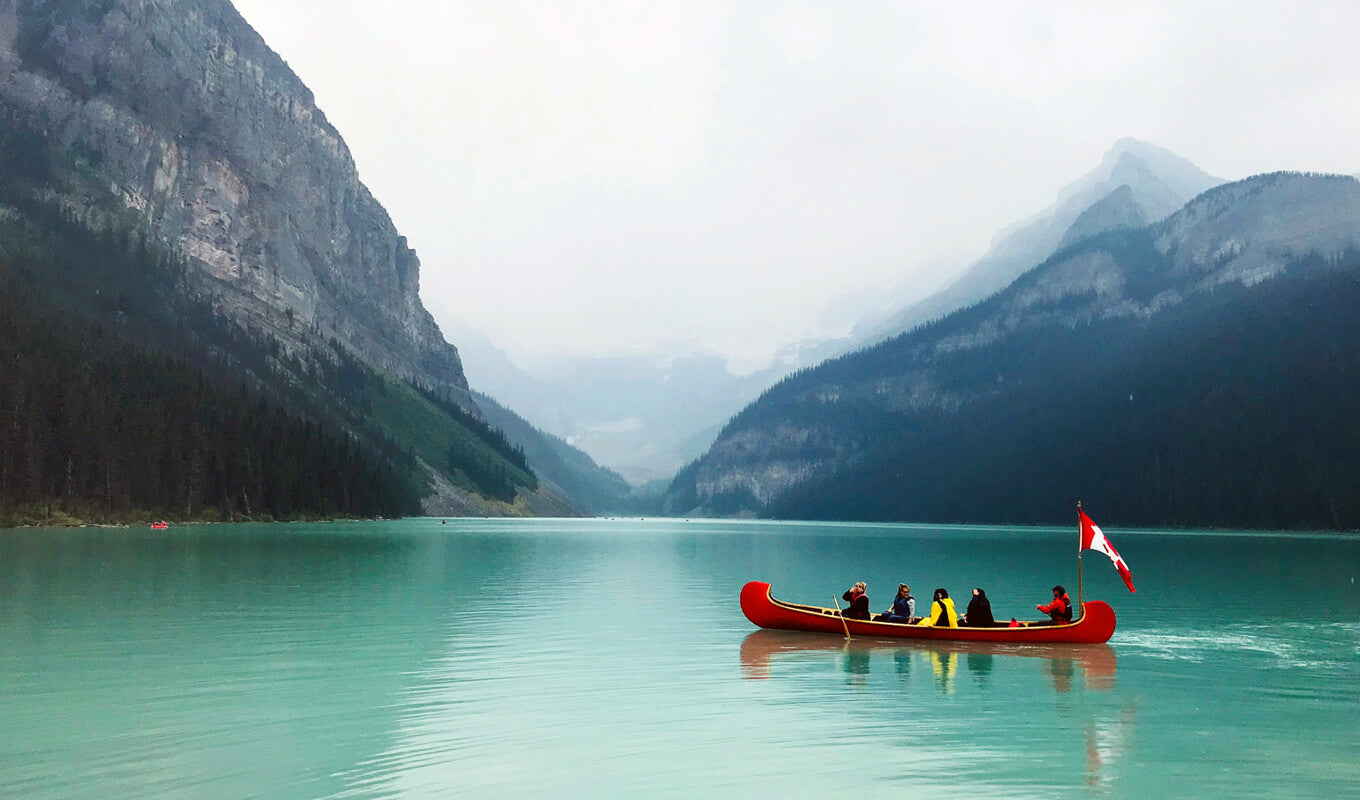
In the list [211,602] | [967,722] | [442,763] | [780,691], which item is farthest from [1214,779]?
[211,602]

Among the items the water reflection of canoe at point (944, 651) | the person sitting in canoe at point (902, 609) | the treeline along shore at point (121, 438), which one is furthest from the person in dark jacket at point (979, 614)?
the treeline along shore at point (121, 438)

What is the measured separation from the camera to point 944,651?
40.3 meters

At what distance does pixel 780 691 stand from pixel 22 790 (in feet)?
63.8

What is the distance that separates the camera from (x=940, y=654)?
130 ft

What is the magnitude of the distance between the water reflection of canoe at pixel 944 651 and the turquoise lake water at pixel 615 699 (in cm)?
25

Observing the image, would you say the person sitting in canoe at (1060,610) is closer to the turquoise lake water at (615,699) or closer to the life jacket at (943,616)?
the turquoise lake water at (615,699)

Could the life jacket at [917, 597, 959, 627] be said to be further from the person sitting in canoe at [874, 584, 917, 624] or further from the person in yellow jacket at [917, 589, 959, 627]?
the person sitting in canoe at [874, 584, 917, 624]

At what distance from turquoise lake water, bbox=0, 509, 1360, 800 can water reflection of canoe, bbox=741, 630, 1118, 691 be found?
0.82 feet

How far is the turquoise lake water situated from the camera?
2042cm

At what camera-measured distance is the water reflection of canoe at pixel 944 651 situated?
118 feet

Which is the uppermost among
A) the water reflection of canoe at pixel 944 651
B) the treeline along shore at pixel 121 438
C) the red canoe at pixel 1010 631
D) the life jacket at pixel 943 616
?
A: the treeline along shore at pixel 121 438

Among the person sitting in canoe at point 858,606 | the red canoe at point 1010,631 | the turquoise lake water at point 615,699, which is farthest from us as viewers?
the person sitting in canoe at point 858,606

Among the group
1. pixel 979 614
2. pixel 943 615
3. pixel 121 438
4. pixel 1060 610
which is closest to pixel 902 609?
pixel 943 615

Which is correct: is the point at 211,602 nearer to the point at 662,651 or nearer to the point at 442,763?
the point at 662,651
